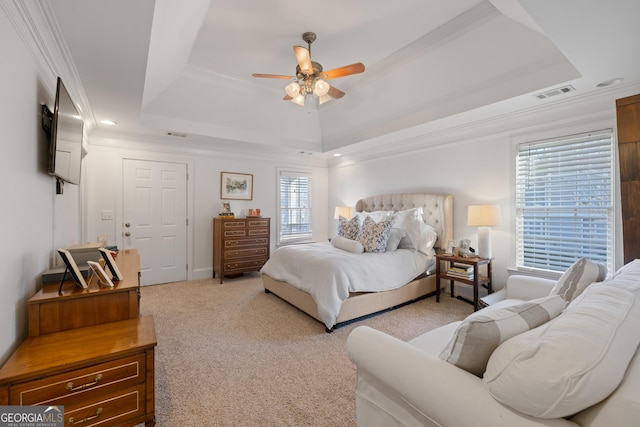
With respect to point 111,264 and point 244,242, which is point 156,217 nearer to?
point 244,242

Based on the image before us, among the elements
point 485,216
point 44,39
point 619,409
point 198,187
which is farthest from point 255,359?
point 198,187

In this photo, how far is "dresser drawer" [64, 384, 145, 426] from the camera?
4.23ft

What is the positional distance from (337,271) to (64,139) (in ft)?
7.91

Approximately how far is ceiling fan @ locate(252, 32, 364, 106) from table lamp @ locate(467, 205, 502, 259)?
2.08 meters

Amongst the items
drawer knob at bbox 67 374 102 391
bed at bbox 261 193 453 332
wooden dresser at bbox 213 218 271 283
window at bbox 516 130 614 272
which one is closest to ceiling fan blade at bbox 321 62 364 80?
bed at bbox 261 193 453 332

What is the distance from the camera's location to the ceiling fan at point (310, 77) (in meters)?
2.55

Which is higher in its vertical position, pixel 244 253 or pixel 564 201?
pixel 564 201

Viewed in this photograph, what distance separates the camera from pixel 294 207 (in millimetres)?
5781

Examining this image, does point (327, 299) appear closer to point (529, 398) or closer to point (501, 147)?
point (529, 398)

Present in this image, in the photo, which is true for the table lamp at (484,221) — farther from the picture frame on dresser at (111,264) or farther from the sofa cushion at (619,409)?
the picture frame on dresser at (111,264)

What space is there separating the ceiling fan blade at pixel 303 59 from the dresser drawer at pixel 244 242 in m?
2.89

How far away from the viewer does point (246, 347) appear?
244 cm

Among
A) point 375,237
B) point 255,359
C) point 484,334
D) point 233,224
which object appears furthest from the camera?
point 233,224

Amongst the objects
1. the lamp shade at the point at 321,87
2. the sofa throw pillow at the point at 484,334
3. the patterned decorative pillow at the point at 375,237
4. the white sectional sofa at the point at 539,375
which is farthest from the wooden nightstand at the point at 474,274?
the lamp shade at the point at 321,87
